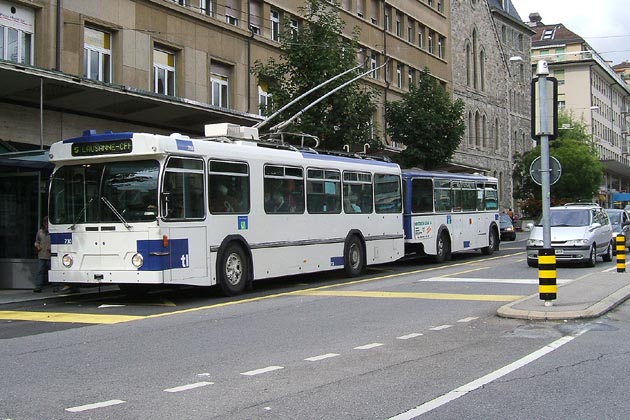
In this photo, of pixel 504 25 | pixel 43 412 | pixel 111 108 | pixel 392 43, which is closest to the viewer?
pixel 43 412

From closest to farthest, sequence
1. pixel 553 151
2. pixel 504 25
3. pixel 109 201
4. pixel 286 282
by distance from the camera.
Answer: pixel 109 201, pixel 286 282, pixel 553 151, pixel 504 25

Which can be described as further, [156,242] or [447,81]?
[447,81]

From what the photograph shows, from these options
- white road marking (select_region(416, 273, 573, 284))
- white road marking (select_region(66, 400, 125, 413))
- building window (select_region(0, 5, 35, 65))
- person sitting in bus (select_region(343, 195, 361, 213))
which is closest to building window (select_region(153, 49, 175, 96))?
building window (select_region(0, 5, 35, 65))

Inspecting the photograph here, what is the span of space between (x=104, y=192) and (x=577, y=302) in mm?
8695

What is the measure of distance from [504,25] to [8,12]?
54.5 meters

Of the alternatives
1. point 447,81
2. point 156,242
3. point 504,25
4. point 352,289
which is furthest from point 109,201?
point 504,25

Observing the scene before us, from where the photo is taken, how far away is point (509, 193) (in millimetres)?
64438

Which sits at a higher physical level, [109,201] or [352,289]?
[109,201]

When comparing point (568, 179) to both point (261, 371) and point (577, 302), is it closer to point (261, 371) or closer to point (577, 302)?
point (577, 302)

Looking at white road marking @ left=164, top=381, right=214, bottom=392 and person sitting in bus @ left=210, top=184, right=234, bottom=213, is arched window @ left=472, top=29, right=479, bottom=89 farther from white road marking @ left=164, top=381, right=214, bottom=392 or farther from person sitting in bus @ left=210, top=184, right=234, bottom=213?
white road marking @ left=164, top=381, right=214, bottom=392

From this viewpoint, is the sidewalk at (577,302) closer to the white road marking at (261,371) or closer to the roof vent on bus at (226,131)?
the white road marking at (261,371)

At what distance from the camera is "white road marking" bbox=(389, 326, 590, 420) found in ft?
19.7

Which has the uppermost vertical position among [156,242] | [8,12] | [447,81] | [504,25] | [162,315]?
[504,25]

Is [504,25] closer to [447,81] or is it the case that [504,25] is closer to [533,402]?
[447,81]
